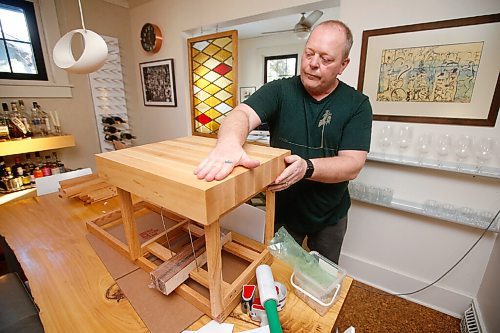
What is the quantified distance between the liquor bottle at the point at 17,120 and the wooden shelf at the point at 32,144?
0.42 feet

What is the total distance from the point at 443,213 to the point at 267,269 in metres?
1.37

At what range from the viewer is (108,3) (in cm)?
273

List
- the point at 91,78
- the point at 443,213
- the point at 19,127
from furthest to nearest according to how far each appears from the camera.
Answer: the point at 91,78
the point at 19,127
the point at 443,213

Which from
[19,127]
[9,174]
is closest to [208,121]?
[19,127]

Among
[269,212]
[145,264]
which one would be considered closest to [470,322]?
[269,212]

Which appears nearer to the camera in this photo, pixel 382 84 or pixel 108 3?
pixel 382 84

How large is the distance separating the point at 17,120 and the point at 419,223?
317 centimetres

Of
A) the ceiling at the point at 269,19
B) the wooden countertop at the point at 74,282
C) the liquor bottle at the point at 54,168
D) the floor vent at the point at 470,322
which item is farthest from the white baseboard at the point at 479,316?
the liquor bottle at the point at 54,168

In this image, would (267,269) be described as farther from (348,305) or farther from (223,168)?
(348,305)

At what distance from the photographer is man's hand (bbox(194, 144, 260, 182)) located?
483 millimetres

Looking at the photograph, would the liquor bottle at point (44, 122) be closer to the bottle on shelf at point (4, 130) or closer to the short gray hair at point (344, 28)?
the bottle on shelf at point (4, 130)

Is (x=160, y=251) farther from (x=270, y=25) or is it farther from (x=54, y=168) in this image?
(x=270, y=25)

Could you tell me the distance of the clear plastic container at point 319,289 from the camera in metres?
0.60

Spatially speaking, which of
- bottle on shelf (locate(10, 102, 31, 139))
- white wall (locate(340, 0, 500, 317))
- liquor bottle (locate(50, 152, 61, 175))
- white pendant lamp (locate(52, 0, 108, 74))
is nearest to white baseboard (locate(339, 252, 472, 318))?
white wall (locate(340, 0, 500, 317))
